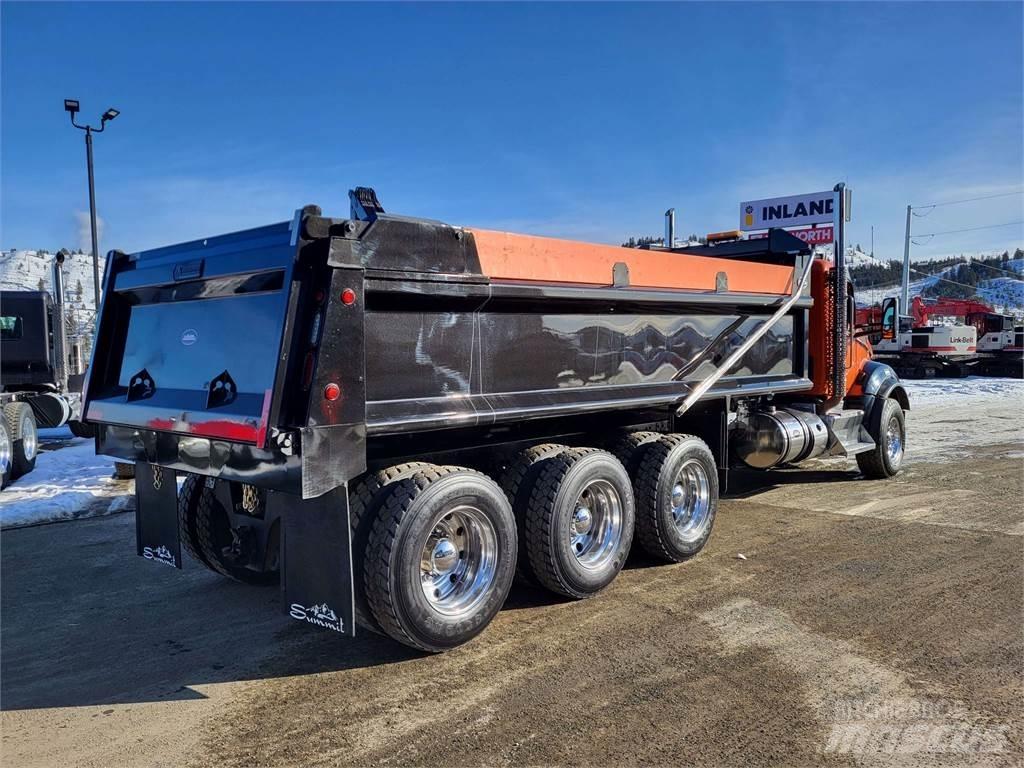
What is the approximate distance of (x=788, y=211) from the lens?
9336 mm

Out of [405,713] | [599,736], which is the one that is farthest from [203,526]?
[599,736]

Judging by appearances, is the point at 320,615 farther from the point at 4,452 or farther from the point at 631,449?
the point at 4,452

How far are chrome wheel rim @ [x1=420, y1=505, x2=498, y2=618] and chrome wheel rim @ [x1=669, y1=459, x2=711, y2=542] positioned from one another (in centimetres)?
207

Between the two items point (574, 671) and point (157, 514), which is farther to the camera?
point (157, 514)

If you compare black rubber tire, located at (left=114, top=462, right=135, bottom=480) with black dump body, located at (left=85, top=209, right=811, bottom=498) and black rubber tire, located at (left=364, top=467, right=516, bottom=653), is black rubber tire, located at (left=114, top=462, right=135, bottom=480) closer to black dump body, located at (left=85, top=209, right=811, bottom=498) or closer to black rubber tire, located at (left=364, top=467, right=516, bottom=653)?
black dump body, located at (left=85, top=209, right=811, bottom=498)

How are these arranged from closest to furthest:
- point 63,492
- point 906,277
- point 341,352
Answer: point 341,352 → point 63,492 → point 906,277

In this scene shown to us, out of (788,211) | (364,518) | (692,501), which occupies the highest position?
(788,211)

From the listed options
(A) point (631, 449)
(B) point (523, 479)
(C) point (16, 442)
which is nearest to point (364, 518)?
(B) point (523, 479)

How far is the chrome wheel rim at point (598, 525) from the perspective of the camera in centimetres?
528

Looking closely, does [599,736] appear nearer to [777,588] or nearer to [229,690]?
[229,690]

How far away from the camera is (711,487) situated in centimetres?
633

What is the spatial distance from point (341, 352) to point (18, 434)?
8.34 m

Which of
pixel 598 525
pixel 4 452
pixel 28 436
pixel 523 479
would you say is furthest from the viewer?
pixel 28 436

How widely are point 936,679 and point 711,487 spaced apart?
253cm
